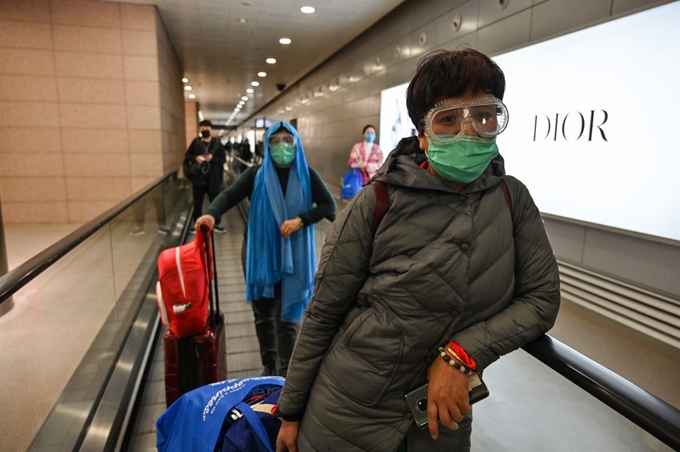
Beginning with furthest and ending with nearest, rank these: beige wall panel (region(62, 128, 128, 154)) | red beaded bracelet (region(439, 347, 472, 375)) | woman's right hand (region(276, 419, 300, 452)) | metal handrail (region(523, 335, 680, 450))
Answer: beige wall panel (region(62, 128, 128, 154)), woman's right hand (region(276, 419, 300, 452)), red beaded bracelet (region(439, 347, 472, 375)), metal handrail (region(523, 335, 680, 450))

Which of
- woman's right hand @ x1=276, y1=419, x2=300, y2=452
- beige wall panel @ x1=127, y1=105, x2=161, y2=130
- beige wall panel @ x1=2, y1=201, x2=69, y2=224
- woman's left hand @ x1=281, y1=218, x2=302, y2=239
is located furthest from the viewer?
beige wall panel @ x1=127, y1=105, x2=161, y2=130

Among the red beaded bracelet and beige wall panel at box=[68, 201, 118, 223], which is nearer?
the red beaded bracelet

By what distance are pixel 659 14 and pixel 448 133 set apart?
3.37 metres

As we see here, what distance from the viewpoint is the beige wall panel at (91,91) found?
26.4 feet

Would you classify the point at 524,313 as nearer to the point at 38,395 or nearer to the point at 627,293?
the point at 38,395

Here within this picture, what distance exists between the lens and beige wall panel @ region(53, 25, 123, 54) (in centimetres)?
788

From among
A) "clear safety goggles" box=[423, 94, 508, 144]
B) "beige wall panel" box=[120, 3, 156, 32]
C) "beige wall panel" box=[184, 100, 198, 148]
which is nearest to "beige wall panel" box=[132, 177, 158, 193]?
"beige wall panel" box=[120, 3, 156, 32]

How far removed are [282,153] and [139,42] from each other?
7.16 metres

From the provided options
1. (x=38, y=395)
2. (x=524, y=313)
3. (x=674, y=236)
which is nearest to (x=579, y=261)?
(x=674, y=236)

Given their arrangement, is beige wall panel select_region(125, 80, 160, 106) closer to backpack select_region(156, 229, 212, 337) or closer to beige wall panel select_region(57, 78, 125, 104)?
beige wall panel select_region(57, 78, 125, 104)

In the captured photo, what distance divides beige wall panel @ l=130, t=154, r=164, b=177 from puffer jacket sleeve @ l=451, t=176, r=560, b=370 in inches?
343

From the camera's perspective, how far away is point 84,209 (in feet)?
27.8

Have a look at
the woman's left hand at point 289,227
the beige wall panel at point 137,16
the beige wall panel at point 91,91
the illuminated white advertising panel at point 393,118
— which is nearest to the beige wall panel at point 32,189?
the beige wall panel at point 91,91

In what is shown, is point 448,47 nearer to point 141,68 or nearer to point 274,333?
point 274,333
